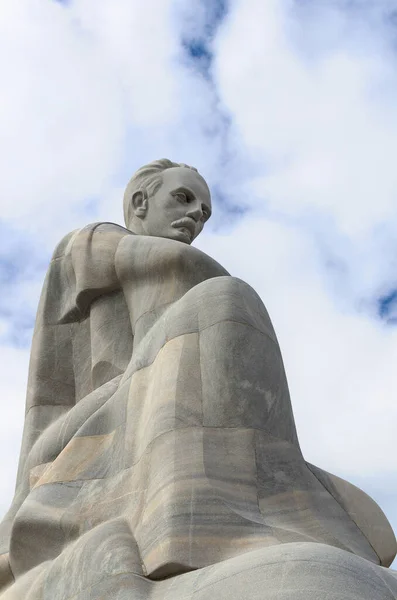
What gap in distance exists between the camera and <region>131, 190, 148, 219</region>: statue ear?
1101 cm

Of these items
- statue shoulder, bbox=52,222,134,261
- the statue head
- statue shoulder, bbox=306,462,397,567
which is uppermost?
the statue head

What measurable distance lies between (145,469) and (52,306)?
368 centimetres

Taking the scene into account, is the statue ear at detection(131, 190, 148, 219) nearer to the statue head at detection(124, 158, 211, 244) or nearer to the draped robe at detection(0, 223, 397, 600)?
the statue head at detection(124, 158, 211, 244)

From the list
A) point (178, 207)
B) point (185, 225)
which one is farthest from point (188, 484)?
point (178, 207)

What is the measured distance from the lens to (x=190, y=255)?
976 cm

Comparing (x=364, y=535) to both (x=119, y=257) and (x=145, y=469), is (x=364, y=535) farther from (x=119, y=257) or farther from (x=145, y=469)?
(x=119, y=257)

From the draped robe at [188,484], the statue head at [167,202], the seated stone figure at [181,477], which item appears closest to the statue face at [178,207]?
the statue head at [167,202]

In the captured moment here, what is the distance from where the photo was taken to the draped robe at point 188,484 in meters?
6.54

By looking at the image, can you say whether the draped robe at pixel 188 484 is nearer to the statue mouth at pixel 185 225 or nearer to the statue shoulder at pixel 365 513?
the statue shoulder at pixel 365 513

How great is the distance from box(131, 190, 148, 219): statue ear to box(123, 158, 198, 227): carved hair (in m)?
0.04

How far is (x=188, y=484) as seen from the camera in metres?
7.13

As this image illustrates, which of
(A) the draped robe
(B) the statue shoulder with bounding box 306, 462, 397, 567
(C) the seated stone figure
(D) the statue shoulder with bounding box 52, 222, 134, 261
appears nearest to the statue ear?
(D) the statue shoulder with bounding box 52, 222, 134, 261

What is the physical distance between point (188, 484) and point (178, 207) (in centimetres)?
433

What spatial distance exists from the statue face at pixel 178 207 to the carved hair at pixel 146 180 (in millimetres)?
72
